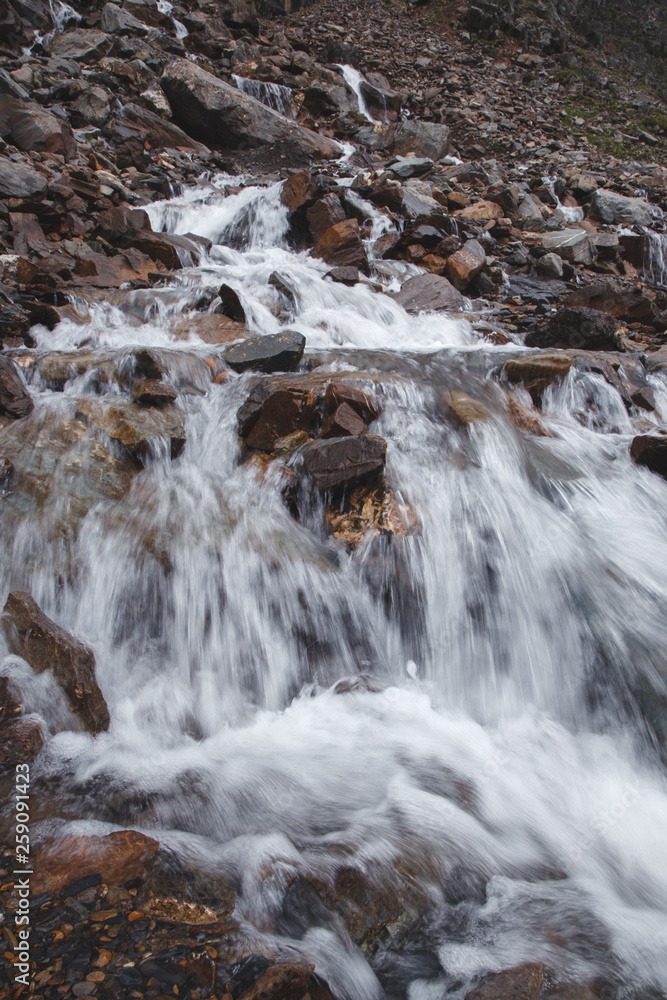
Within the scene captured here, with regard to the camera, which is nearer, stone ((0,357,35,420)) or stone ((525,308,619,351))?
stone ((0,357,35,420))

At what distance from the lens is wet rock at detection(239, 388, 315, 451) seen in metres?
4.38

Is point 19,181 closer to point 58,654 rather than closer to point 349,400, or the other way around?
point 349,400

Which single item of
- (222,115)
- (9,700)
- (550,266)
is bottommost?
(9,700)

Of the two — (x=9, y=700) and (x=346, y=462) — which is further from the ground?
(x=346, y=462)

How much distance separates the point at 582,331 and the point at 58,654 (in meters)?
6.44

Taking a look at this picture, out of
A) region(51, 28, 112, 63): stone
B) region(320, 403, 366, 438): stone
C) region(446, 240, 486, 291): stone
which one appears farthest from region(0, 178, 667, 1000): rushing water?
region(51, 28, 112, 63): stone

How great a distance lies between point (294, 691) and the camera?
127 inches

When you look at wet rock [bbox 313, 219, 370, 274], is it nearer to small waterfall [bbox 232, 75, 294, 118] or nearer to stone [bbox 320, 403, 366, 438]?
stone [bbox 320, 403, 366, 438]

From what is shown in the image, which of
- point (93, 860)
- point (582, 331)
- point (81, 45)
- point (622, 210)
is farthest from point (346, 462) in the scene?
point (81, 45)

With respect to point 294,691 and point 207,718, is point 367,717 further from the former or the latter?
point 207,718

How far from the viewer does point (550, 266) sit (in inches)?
360

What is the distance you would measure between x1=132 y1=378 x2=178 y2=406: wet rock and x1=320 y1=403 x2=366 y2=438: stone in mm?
1336

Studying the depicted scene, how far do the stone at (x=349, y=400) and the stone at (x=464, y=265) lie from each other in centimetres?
490

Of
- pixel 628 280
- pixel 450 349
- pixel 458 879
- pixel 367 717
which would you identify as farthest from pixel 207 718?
pixel 628 280
